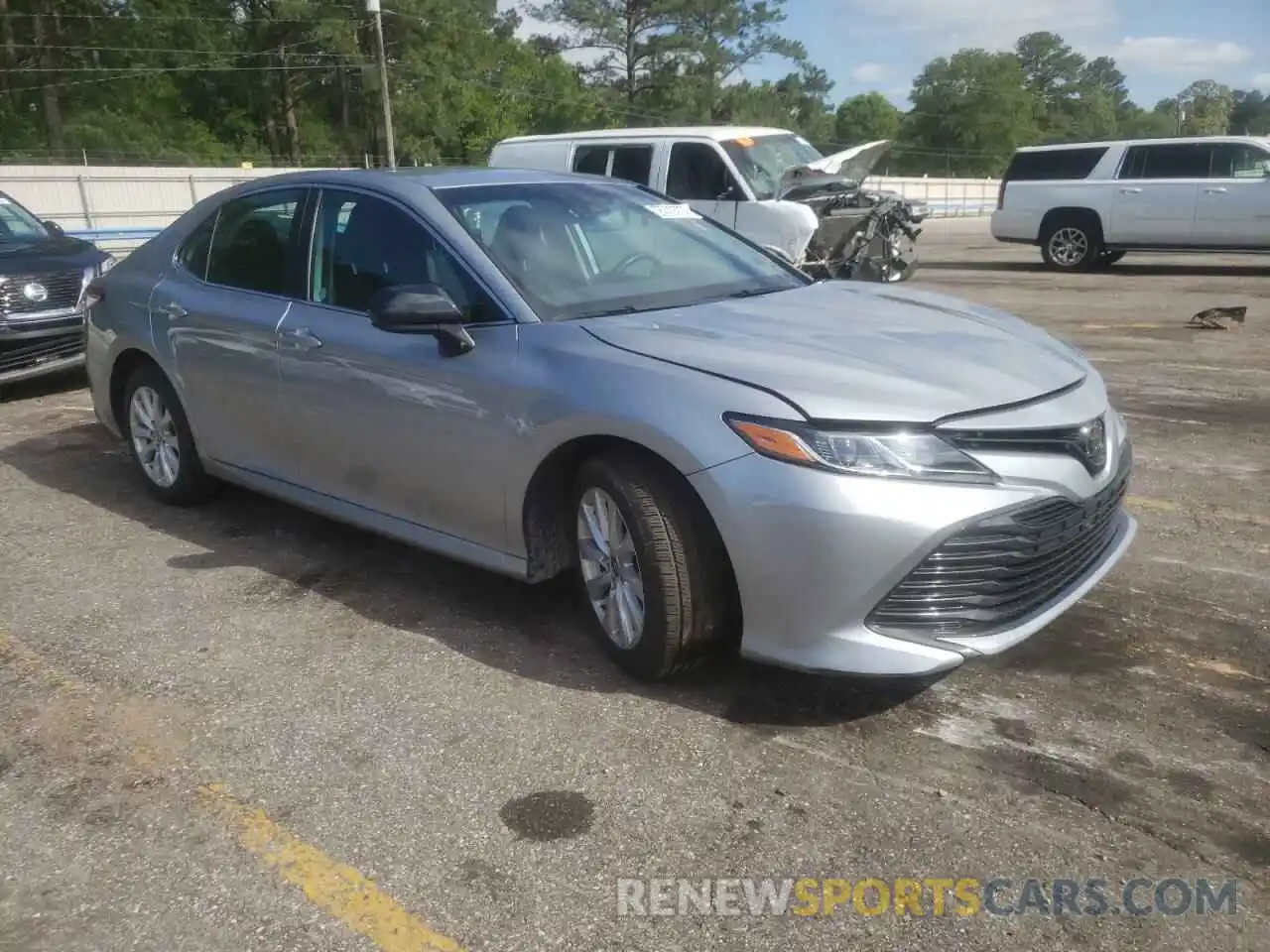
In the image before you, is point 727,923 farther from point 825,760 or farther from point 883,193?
point 883,193

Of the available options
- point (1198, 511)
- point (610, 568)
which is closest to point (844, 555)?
point (610, 568)

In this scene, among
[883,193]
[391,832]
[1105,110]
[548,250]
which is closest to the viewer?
[391,832]

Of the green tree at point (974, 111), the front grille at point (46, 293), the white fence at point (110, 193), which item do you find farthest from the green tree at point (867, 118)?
the front grille at point (46, 293)

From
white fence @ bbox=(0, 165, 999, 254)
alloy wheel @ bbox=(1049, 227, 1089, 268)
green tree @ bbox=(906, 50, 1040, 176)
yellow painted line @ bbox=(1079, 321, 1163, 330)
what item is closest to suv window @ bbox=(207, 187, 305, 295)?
A: yellow painted line @ bbox=(1079, 321, 1163, 330)

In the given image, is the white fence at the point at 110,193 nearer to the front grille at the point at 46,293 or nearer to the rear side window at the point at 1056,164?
the front grille at the point at 46,293

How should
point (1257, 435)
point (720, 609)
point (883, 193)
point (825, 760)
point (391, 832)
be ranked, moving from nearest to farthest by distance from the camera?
point (391, 832) < point (825, 760) < point (720, 609) < point (1257, 435) < point (883, 193)

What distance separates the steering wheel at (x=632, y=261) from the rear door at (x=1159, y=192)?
13.5m

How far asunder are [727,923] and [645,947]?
0.62ft

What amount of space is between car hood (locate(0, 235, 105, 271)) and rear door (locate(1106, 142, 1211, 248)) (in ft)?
43.2

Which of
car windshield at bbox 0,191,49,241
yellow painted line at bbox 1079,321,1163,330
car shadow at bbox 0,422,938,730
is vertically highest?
car windshield at bbox 0,191,49,241

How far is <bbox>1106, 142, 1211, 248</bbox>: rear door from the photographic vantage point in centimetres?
1512

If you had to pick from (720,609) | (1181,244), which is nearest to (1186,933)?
(720,609)

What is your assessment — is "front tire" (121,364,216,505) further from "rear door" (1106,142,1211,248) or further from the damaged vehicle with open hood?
"rear door" (1106,142,1211,248)

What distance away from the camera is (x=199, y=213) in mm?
5254
